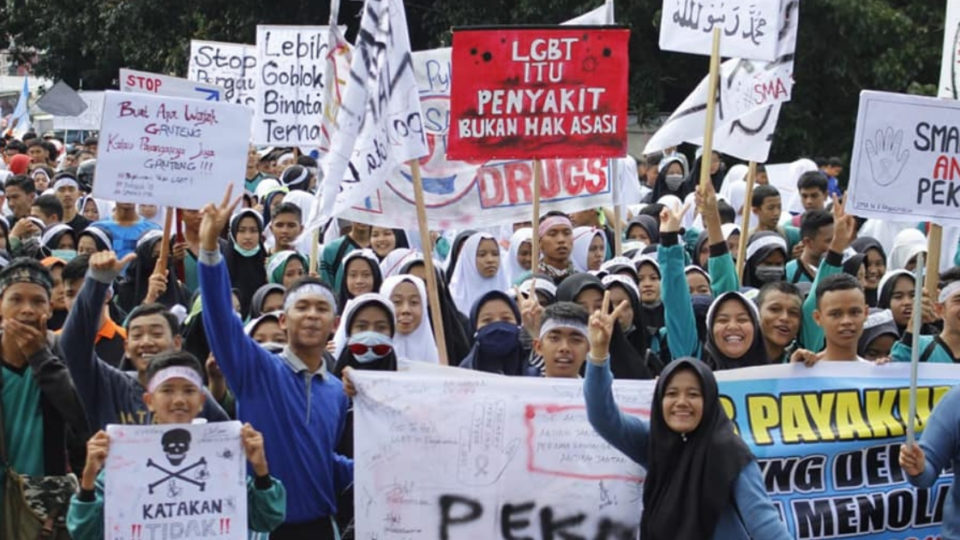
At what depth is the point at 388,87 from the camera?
849cm

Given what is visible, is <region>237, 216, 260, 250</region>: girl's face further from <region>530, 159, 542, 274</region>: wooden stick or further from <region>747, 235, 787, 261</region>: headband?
<region>747, 235, 787, 261</region>: headband

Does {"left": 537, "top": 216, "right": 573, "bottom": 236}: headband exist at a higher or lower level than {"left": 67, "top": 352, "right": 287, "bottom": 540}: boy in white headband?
higher

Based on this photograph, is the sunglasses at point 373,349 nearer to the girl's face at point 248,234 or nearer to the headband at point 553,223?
the headband at point 553,223

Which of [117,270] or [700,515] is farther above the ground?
[117,270]

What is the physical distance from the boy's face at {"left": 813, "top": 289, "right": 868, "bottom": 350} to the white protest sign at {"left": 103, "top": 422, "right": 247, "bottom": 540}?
2379mm

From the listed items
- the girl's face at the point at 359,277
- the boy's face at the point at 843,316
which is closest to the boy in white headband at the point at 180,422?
the boy's face at the point at 843,316

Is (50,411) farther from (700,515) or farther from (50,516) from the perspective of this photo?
(700,515)

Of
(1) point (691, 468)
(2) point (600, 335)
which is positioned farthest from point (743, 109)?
(1) point (691, 468)

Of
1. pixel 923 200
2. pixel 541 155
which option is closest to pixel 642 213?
pixel 541 155

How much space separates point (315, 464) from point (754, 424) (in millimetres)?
1555

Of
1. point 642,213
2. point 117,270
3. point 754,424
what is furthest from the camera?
point 642,213

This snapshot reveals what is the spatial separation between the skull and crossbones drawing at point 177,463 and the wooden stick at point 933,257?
3112 millimetres

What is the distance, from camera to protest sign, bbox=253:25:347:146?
44.1ft

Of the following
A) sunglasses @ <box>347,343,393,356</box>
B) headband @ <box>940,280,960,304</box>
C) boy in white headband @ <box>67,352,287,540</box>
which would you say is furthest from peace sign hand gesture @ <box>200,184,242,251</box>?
headband @ <box>940,280,960,304</box>
